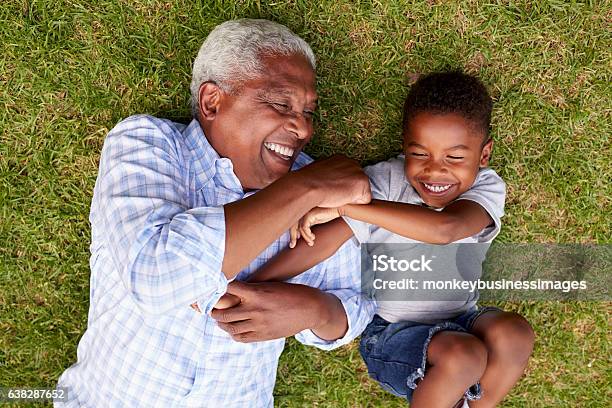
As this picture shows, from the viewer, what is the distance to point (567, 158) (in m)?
3.38

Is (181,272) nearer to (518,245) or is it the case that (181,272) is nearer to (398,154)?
(398,154)

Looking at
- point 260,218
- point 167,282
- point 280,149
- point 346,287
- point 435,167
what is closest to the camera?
point 167,282

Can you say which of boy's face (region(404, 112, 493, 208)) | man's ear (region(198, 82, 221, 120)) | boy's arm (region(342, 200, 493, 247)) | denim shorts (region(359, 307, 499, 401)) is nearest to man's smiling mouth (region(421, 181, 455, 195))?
boy's face (region(404, 112, 493, 208))

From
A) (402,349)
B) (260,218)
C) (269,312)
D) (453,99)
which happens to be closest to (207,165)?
(260,218)

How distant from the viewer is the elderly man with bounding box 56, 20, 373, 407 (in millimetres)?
2338

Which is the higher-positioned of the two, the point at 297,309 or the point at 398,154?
the point at 398,154

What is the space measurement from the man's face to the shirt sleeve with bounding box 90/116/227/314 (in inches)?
14.6

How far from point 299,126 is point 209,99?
441 mm

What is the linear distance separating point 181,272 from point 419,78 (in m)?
1.88

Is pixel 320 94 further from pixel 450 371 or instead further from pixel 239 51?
pixel 450 371

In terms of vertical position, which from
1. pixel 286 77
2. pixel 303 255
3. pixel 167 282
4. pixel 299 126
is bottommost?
pixel 303 255

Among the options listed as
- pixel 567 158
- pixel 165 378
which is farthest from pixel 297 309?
pixel 567 158

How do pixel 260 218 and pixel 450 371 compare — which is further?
pixel 450 371

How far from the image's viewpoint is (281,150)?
2.73 metres
